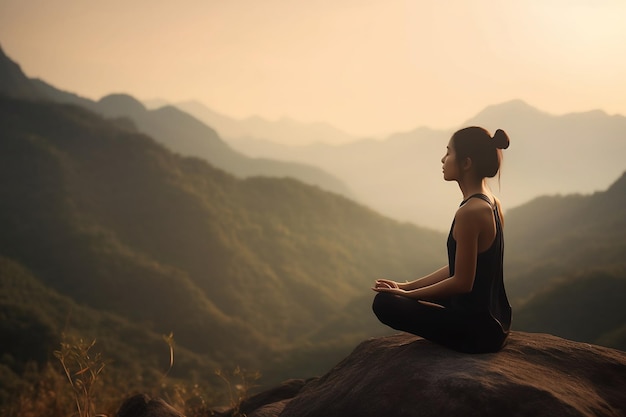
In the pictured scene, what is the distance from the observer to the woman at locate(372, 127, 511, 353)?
166 inches

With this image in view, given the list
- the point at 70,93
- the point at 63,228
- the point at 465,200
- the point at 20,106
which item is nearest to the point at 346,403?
the point at 465,200

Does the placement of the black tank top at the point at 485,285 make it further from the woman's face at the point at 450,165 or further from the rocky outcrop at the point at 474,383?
the rocky outcrop at the point at 474,383

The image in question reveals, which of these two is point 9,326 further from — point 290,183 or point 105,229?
point 290,183

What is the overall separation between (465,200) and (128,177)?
73.6m

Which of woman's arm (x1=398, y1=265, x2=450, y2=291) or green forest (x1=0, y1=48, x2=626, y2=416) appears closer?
woman's arm (x1=398, y1=265, x2=450, y2=291)

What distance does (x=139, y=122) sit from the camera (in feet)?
553

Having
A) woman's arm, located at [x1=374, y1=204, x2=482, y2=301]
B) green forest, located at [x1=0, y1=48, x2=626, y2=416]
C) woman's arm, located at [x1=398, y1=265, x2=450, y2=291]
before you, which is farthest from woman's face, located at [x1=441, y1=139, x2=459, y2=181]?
green forest, located at [x1=0, y1=48, x2=626, y2=416]

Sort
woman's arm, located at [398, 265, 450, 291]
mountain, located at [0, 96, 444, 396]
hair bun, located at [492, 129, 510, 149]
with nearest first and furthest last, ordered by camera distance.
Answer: hair bun, located at [492, 129, 510, 149] < woman's arm, located at [398, 265, 450, 291] < mountain, located at [0, 96, 444, 396]

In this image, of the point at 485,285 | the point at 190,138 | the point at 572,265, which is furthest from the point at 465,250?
the point at 190,138

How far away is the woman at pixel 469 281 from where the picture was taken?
13.8 ft

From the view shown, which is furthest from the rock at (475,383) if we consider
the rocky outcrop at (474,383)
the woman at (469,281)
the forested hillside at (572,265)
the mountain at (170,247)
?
the mountain at (170,247)

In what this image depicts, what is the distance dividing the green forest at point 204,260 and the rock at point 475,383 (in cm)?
1952

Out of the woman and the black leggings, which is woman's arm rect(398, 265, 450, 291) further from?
the black leggings

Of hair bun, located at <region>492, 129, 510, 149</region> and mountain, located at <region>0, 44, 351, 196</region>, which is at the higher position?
mountain, located at <region>0, 44, 351, 196</region>
